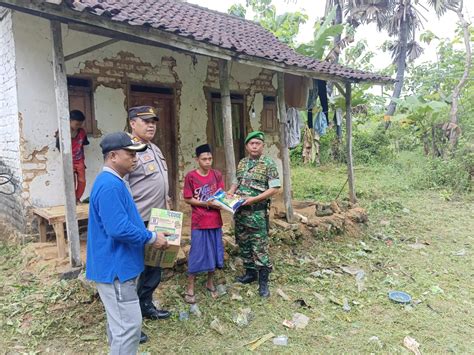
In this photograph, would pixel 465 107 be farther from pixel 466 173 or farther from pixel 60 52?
pixel 60 52

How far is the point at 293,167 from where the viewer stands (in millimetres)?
14992

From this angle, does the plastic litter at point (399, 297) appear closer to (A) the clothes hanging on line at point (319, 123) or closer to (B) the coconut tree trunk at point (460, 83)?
(A) the clothes hanging on line at point (319, 123)

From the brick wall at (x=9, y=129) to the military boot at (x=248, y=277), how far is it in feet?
10.2

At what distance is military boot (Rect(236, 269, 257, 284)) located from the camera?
14.8 ft

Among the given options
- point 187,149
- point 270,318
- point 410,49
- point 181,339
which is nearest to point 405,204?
point 187,149

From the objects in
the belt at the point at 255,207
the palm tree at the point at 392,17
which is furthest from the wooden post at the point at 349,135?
the palm tree at the point at 392,17

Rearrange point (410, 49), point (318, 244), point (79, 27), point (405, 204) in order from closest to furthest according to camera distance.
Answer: point (79, 27), point (318, 244), point (405, 204), point (410, 49)

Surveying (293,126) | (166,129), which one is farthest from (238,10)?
(166,129)

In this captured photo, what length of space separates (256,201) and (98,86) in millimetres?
3334

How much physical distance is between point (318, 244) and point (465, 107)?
35.3ft

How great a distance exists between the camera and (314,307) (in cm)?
410

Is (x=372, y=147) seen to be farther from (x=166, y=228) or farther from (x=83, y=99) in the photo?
(x=166, y=228)

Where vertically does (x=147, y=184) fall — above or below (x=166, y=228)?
above

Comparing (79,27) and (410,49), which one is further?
(410,49)
